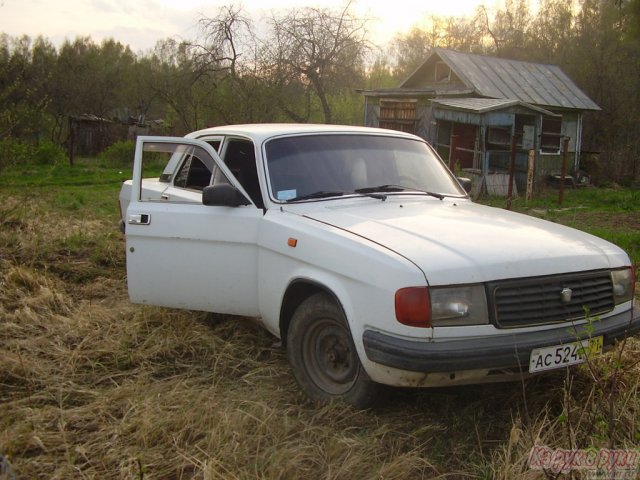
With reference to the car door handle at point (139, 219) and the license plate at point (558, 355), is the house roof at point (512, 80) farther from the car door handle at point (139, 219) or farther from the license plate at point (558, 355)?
the license plate at point (558, 355)

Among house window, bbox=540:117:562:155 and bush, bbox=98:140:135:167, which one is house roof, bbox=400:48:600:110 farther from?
bush, bbox=98:140:135:167

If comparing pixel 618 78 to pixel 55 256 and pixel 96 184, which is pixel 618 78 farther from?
pixel 55 256

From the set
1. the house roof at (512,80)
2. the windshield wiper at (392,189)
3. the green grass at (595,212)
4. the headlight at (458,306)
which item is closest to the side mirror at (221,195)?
the windshield wiper at (392,189)

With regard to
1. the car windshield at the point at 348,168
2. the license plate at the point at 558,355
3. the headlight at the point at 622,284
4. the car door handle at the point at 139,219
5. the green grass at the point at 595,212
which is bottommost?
the green grass at the point at 595,212

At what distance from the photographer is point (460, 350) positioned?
288 cm

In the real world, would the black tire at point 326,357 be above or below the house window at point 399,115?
below

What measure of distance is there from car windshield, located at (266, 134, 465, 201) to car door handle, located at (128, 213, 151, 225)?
97cm

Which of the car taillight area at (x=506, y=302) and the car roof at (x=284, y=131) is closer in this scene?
the car taillight area at (x=506, y=302)

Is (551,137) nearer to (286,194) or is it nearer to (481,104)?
(481,104)

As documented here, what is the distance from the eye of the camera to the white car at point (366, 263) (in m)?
2.95

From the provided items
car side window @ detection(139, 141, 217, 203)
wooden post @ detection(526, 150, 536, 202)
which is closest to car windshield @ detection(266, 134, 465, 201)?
car side window @ detection(139, 141, 217, 203)

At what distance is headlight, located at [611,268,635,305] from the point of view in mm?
3473

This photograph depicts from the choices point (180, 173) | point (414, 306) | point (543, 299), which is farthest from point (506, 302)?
point (180, 173)

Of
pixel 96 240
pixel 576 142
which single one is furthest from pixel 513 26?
pixel 96 240
